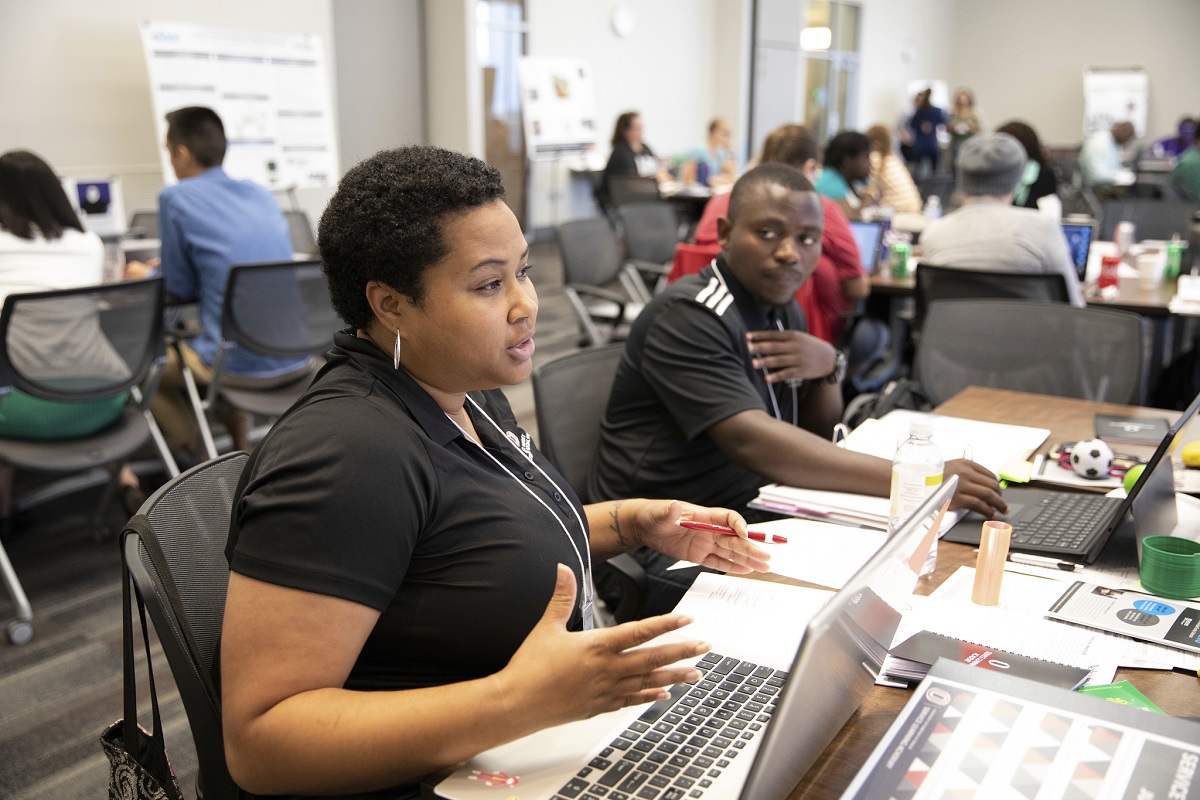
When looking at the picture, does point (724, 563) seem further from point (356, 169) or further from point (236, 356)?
point (236, 356)

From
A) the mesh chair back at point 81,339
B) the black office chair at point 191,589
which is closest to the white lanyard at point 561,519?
the black office chair at point 191,589

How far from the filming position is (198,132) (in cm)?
363

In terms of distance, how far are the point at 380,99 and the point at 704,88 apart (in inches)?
182

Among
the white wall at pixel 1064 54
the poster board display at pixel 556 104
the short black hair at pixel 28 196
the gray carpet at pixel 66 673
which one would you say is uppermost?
the white wall at pixel 1064 54

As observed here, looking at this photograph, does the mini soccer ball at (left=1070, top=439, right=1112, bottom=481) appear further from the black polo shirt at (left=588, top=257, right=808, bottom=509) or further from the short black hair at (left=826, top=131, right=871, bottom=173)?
the short black hair at (left=826, top=131, right=871, bottom=173)

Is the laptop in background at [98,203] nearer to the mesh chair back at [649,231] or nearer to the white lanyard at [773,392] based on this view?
the mesh chair back at [649,231]

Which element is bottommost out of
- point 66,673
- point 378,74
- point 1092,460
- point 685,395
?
point 66,673

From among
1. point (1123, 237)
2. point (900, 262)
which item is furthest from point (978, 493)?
point (1123, 237)

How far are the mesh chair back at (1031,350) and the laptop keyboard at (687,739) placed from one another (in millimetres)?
1832

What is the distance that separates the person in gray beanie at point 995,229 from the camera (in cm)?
334

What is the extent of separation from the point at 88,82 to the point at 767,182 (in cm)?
489

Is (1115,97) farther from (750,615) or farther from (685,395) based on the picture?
(750,615)

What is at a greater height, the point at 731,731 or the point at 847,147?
the point at 847,147

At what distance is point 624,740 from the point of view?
102 cm
